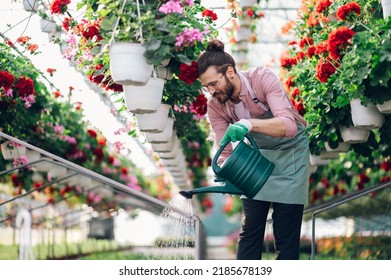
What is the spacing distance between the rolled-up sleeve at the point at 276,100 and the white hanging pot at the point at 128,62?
0.51 meters

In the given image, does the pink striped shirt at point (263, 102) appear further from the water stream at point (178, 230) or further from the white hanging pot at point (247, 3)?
the white hanging pot at point (247, 3)

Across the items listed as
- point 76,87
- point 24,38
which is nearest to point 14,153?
point 76,87

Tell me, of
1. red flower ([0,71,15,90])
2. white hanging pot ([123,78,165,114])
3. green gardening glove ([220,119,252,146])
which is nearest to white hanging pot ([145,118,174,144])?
red flower ([0,71,15,90])

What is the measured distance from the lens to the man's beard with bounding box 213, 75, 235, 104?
3.48 meters

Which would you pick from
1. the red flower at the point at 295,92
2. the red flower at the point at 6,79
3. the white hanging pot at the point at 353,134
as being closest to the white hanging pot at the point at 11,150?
the red flower at the point at 6,79

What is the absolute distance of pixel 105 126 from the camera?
6750 millimetres

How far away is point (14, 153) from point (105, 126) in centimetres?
76

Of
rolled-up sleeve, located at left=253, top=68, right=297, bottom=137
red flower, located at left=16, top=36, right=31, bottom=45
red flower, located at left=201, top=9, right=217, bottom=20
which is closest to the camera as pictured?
rolled-up sleeve, located at left=253, top=68, right=297, bottom=137

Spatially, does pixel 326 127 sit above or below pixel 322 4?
below

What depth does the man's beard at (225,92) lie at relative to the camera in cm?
348

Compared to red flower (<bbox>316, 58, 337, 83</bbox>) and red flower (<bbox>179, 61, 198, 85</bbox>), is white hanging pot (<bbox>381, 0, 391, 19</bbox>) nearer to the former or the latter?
red flower (<bbox>316, 58, 337, 83</bbox>)

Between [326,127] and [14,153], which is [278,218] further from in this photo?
[14,153]

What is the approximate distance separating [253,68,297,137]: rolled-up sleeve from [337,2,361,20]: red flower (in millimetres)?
747

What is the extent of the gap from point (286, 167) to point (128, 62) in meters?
0.82
